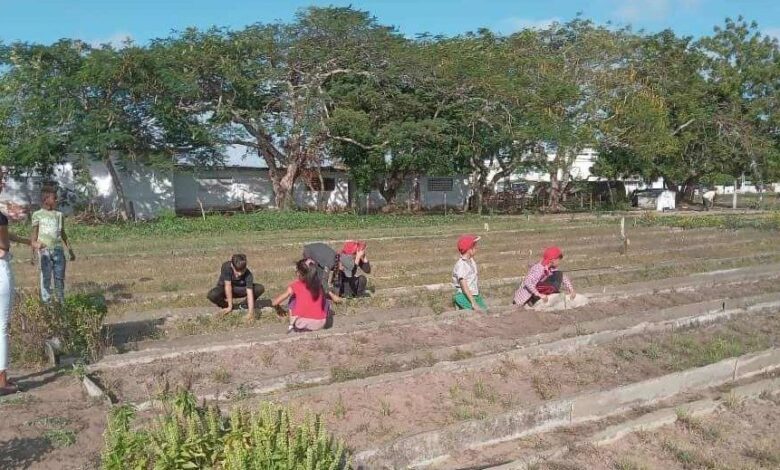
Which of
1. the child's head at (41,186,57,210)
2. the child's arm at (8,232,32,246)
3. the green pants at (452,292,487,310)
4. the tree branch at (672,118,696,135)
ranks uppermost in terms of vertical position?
the tree branch at (672,118,696,135)

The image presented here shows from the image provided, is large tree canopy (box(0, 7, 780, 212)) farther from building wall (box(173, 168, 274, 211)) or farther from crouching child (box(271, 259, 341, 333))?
crouching child (box(271, 259, 341, 333))

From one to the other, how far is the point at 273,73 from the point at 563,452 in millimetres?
24050

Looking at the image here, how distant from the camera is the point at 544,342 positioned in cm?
736

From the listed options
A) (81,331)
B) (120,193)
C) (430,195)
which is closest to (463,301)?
(81,331)

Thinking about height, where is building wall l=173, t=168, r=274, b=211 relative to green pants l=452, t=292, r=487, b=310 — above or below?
above

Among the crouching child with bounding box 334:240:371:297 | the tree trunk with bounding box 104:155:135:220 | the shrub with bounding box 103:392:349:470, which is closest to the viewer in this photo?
the shrub with bounding box 103:392:349:470

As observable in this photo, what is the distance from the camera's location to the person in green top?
8.09 m

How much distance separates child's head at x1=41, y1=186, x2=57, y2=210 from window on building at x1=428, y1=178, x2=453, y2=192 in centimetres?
2994

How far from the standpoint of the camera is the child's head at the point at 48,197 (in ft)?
26.5

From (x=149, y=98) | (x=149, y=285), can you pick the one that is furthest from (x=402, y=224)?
(x=149, y=285)

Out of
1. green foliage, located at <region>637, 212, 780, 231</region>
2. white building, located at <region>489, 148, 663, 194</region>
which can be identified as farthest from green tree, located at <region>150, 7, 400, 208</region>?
green foliage, located at <region>637, 212, 780, 231</region>

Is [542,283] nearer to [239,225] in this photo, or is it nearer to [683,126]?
[239,225]

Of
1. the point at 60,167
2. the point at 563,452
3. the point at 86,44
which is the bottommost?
the point at 563,452

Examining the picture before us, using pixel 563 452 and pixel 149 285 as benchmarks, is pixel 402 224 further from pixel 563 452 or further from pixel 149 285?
pixel 563 452
